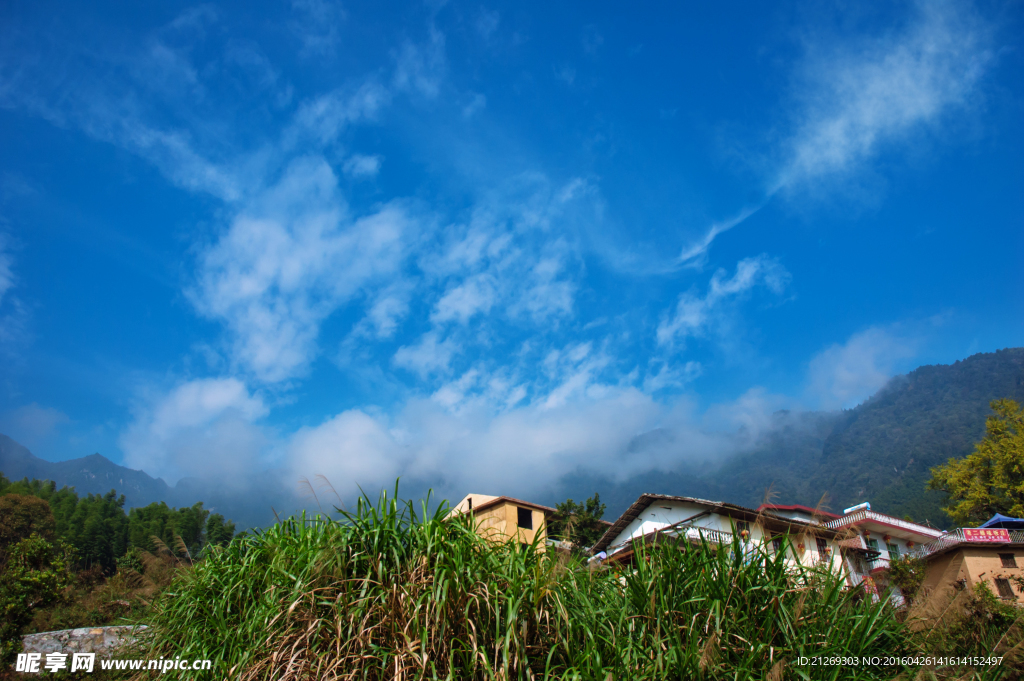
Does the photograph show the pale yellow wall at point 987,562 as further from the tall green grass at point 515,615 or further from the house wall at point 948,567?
the tall green grass at point 515,615

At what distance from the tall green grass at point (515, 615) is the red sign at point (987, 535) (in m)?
28.4

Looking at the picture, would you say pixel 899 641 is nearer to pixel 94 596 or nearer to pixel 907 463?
pixel 94 596

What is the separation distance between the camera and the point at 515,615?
4.91 metres

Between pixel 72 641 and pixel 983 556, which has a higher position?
pixel 72 641

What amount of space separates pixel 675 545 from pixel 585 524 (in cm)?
3514

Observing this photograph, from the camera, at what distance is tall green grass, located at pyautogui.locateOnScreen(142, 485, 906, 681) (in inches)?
192

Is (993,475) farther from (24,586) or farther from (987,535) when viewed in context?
(24,586)

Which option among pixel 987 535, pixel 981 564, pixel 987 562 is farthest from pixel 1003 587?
pixel 987 535

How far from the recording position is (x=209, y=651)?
19.3ft

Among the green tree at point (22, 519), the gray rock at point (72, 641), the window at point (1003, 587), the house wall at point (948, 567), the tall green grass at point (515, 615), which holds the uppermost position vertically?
the green tree at point (22, 519)

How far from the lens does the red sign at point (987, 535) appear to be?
989 inches

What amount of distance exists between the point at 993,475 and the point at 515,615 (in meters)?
44.6

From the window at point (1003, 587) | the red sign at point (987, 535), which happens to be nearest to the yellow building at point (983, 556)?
the red sign at point (987, 535)

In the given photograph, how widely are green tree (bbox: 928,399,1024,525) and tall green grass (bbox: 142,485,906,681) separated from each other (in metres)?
39.7
